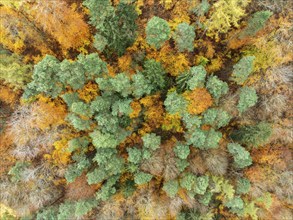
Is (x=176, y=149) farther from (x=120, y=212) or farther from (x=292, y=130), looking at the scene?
(x=292, y=130)

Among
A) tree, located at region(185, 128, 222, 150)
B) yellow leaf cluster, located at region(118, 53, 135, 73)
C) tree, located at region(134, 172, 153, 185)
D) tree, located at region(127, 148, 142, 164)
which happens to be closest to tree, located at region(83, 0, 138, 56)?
yellow leaf cluster, located at region(118, 53, 135, 73)

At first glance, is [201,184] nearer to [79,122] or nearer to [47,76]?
[79,122]

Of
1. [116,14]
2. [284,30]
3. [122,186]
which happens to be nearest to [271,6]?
[284,30]

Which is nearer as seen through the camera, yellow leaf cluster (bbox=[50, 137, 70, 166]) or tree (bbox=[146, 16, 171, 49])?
tree (bbox=[146, 16, 171, 49])

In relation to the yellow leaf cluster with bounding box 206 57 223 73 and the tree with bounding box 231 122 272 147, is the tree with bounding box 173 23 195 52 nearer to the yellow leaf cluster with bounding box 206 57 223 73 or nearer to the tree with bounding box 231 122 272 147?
the yellow leaf cluster with bounding box 206 57 223 73

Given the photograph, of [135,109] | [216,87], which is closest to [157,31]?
[216,87]
